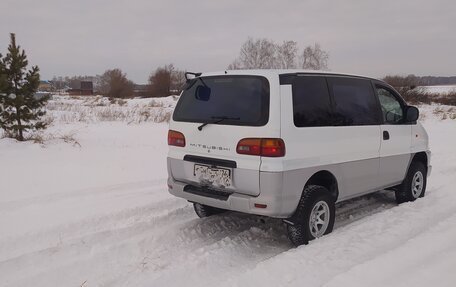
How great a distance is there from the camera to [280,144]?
3762 millimetres

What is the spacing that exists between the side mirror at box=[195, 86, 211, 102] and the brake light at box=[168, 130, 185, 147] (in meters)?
0.50

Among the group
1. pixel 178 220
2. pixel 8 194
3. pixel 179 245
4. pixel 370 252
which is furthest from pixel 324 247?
pixel 8 194

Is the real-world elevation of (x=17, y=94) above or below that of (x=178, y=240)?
above

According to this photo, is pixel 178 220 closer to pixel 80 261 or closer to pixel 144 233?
pixel 144 233

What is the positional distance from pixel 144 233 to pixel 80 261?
0.91 m

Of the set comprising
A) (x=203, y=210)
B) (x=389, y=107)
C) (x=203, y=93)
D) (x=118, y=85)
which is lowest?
(x=203, y=210)

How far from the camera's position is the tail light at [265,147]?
12.3 feet

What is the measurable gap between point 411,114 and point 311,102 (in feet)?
7.27

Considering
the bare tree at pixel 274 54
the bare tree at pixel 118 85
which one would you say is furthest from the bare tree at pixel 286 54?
the bare tree at pixel 118 85

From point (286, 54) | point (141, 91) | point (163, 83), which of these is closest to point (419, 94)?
point (286, 54)

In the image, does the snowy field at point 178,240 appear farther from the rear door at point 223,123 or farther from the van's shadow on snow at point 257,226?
the rear door at point 223,123

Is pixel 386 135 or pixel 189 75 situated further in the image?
pixel 386 135

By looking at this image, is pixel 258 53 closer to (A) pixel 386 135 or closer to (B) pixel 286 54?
(B) pixel 286 54

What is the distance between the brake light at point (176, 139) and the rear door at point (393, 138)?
8.89ft
